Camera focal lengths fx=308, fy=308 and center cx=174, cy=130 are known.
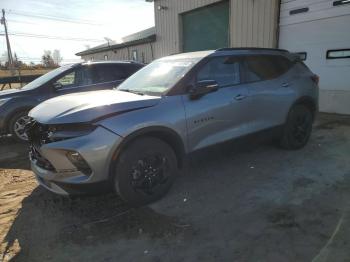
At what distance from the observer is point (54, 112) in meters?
3.37

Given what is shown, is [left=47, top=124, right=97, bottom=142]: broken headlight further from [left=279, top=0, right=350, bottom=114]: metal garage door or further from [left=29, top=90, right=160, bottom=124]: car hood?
[left=279, top=0, right=350, bottom=114]: metal garage door

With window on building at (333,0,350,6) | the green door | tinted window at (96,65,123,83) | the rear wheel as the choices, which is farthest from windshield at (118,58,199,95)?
the green door

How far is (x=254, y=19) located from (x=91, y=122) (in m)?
8.26

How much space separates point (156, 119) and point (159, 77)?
3.21 ft

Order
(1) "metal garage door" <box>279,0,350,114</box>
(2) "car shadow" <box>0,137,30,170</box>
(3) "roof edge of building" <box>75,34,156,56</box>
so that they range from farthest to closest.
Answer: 1. (3) "roof edge of building" <box>75,34,156,56</box>
2. (1) "metal garage door" <box>279,0,350,114</box>
3. (2) "car shadow" <box>0,137,30,170</box>

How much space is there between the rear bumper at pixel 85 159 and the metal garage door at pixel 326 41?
267 inches

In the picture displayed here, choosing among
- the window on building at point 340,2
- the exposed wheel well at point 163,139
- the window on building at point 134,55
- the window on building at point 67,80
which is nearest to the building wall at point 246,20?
the window on building at point 340,2

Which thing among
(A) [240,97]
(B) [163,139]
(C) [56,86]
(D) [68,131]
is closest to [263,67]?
(A) [240,97]

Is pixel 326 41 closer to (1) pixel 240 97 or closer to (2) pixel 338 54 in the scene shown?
(2) pixel 338 54

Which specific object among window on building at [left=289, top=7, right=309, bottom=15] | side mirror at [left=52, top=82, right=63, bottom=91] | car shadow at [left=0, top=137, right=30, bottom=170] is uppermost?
window on building at [left=289, top=7, right=309, bottom=15]

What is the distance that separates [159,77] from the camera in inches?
165

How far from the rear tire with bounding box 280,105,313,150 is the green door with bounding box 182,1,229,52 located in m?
6.69

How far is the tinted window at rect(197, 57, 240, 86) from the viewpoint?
4038mm

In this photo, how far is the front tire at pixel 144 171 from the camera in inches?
128
